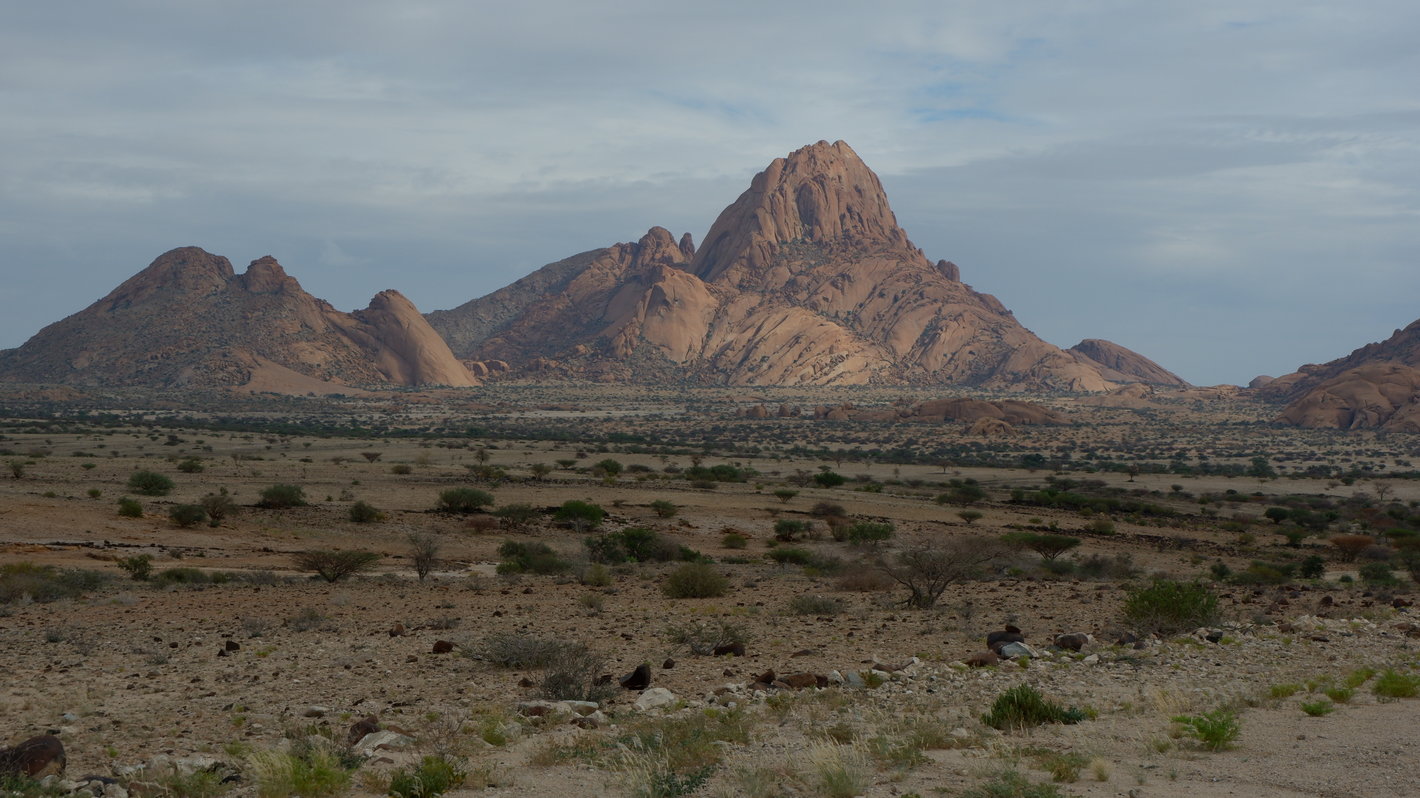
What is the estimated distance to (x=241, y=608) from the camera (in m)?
16.1

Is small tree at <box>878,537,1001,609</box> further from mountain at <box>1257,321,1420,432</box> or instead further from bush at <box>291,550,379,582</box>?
mountain at <box>1257,321,1420,432</box>

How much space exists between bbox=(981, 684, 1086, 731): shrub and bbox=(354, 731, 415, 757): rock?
533 centimetres

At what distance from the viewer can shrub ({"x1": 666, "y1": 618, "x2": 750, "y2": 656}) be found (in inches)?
519

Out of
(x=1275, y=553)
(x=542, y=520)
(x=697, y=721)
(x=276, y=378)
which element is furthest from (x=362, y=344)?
(x=697, y=721)

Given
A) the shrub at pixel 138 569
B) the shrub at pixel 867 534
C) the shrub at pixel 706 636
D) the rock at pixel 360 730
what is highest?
the rock at pixel 360 730

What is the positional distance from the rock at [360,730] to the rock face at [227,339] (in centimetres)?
15765

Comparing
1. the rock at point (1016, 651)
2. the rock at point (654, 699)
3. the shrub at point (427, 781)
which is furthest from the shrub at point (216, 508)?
the shrub at point (427, 781)

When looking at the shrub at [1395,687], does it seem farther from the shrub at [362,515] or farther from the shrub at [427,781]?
the shrub at [362,515]

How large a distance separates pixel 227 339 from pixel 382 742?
176m

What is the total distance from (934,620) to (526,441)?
64471 mm

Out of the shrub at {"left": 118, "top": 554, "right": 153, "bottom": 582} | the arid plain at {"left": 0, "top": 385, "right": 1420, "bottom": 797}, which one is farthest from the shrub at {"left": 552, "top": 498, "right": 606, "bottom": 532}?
the shrub at {"left": 118, "top": 554, "right": 153, "bottom": 582}

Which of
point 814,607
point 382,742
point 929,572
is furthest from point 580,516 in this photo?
point 382,742

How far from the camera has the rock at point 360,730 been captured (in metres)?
8.71

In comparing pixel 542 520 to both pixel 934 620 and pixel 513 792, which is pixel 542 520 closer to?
pixel 934 620
